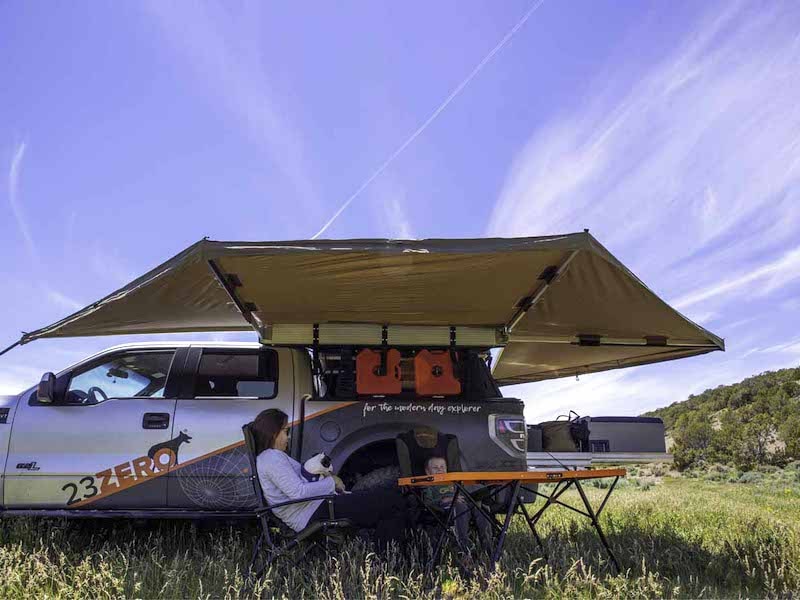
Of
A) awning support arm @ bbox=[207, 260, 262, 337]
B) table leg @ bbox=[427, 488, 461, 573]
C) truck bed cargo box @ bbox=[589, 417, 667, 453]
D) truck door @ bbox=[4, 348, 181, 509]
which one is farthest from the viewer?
truck bed cargo box @ bbox=[589, 417, 667, 453]

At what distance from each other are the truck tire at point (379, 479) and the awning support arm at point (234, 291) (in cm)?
161

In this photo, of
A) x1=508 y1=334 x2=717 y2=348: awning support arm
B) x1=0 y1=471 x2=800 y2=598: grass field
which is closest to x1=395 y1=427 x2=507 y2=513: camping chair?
x1=0 y1=471 x2=800 y2=598: grass field

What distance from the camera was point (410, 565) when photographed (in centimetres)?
427

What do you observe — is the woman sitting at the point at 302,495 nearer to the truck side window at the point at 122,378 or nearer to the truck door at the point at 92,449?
the truck door at the point at 92,449

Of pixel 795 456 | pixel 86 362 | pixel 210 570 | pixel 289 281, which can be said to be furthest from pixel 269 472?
pixel 795 456

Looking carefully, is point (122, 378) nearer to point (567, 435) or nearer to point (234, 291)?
point (234, 291)

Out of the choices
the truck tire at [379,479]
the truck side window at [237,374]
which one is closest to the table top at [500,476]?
the truck tire at [379,479]

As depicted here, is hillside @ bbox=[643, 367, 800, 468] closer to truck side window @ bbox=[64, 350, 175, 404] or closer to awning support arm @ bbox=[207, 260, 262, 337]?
awning support arm @ bbox=[207, 260, 262, 337]

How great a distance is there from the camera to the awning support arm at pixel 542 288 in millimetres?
4577

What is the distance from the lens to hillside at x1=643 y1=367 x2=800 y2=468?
59.2 ft

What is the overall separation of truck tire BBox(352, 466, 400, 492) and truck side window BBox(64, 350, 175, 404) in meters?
1.76

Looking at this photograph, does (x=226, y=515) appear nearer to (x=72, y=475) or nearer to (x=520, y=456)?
(x=72, y=475)

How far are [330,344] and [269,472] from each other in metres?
1.74

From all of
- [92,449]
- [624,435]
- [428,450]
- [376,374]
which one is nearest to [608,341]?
[624,435]
